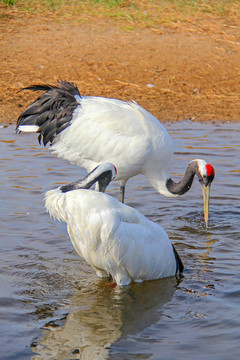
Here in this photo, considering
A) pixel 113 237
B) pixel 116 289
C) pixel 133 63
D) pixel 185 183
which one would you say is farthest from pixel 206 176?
pixel 133 63

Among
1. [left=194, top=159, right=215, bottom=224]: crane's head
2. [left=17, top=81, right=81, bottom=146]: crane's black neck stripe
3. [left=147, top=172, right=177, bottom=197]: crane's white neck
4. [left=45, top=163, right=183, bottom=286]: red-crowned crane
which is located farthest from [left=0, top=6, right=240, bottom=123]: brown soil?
[left=45, top=163, right=183, bottom=286]: red-crowned crane

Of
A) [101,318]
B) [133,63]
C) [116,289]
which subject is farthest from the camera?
[133,63]

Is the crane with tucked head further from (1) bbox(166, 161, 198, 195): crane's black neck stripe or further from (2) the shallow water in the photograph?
(2) the shallow water

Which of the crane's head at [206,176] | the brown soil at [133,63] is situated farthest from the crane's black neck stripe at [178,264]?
the brown soil at [133,63]

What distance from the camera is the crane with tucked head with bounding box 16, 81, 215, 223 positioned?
6457 mm

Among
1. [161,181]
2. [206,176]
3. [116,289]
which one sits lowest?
[116,289]

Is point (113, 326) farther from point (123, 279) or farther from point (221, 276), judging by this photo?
point (221, 276)

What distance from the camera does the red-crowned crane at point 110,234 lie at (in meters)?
4.69

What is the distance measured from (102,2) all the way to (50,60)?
263 centimetres

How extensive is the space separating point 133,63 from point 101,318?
690 centimetres

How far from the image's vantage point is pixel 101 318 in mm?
4574

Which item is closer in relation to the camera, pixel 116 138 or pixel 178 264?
pixel 178 264

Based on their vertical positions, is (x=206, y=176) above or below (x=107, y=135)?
below

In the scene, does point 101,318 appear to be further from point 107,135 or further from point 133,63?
point 133,63
